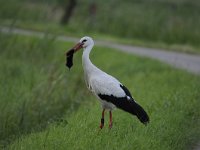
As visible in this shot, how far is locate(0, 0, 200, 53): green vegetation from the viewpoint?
1075 inches

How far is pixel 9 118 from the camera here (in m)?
12.1

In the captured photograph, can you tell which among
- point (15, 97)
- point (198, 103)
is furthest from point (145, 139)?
point (15, 97)

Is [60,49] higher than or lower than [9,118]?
lower

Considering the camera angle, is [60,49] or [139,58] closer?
[139,58]

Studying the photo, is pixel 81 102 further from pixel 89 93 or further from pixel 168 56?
pixel 168 56

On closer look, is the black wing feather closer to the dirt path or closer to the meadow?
the meadow

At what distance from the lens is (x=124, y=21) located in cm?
3044

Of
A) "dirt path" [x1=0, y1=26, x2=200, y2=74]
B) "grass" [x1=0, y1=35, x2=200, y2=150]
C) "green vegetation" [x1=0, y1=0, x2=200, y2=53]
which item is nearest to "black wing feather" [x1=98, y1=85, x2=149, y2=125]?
"grass" [x1=0, y1=35, x2=200, y2=150]

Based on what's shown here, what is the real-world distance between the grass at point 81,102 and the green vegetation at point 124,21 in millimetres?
5394

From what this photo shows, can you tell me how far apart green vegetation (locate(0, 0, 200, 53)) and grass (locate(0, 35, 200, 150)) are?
17.7ft

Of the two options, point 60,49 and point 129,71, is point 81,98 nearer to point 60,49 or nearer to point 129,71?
point 129,71

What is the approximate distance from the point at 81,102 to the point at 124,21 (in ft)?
54.6

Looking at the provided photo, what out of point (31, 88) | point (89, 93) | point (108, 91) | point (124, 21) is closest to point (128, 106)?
point (108, 91)

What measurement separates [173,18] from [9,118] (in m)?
21.2
